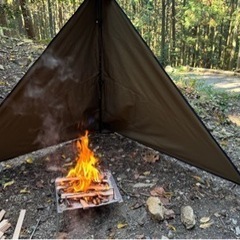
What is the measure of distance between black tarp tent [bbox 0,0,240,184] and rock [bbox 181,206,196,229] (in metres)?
0.46

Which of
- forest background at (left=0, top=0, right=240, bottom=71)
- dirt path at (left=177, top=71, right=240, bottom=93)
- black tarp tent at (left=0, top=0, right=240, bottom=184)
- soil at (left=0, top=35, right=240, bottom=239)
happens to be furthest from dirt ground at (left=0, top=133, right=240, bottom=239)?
forest background at (left=0, top=0, right=240, bottom=71)

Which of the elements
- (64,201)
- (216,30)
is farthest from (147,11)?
(64,201)

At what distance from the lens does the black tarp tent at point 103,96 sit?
3.03 meters

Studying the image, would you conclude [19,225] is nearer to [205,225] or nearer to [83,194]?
[83,194]

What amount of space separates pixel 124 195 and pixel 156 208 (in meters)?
0.41

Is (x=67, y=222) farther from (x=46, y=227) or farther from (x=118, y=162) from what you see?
(x=118, y=162)

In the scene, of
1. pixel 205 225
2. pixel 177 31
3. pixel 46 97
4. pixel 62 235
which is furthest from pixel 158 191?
pixel 177 31

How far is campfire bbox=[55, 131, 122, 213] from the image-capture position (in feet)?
8.86

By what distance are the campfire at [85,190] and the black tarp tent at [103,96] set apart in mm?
738

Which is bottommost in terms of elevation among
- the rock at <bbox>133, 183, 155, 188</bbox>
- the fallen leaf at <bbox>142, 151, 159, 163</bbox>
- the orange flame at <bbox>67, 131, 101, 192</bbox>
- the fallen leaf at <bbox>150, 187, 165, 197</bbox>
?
the fallen leaf at <bbox>150, 187, 165, 197</bbox>

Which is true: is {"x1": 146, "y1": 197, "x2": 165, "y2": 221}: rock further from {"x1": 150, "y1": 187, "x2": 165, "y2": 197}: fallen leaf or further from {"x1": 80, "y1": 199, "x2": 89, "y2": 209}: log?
{"x1": 80, "y1": 199, "x2": 89, "y2": 209}: log

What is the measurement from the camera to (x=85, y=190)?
110 inches

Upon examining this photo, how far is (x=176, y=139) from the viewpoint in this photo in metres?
3.17

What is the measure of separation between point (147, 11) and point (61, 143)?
1685cm
